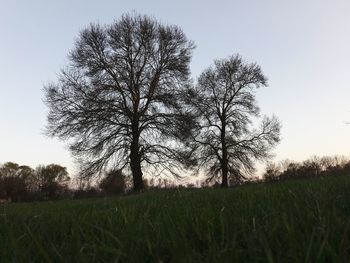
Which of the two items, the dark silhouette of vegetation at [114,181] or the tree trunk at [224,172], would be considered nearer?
the dark silhouette of vegetation at [114,181]

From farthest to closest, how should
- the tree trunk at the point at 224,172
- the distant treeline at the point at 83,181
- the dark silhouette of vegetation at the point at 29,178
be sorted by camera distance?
the dark silhouette of vegetation at the point at 29,178, the tree trunk at the point at 224,172, the distant treeline at the point at 83,181

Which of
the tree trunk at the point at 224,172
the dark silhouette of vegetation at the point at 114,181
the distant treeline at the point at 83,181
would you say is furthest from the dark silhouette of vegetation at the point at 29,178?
the tree trunk at the point at 224,172

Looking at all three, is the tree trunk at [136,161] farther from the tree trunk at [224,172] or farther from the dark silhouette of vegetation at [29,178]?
the dark silhouette of vegetation at [29,178]

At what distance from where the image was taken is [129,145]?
28062mm

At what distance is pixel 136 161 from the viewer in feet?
91.2

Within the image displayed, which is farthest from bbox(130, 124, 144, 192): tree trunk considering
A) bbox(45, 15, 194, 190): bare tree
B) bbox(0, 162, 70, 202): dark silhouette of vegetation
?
bbox(0, 162, 70, 202): dark silhouette of vegetation

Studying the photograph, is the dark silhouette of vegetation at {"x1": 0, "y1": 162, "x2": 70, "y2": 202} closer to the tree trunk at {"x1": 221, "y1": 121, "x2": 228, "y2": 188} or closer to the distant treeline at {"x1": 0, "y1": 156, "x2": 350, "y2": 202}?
the distant treeline at {"x1": 0, "y1": 156, "x2": 350, "y2": 202}

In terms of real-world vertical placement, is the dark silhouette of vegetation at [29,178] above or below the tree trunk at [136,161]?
above

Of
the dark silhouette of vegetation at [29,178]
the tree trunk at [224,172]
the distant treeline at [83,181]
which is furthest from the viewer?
the dark silhouette of vegetation at [29,178]

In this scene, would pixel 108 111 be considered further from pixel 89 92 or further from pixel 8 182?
pixel 8 182

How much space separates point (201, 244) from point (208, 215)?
26.2 inches

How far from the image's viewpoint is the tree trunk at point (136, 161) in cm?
2761

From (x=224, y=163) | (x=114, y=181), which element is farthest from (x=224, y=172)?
(x=114, y=181)

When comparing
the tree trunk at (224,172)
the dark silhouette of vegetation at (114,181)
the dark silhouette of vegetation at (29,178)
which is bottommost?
the dark silhouette of vegetation at (114,181)
